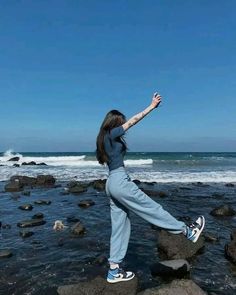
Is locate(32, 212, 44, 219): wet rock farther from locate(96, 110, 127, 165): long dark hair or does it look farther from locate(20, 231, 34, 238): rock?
locate(96, 110, 127, 165): long dark hair

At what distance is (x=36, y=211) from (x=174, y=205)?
543 cm

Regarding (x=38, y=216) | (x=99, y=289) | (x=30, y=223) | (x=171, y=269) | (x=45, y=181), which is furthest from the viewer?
(x=45, y=181)

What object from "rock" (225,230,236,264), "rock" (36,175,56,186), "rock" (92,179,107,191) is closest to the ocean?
"rock" (36,175,56,186)

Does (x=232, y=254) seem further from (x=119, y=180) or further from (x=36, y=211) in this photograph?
(x=36, y=211)

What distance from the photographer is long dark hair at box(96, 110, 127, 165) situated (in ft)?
19.6

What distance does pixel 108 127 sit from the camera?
5.99 metres

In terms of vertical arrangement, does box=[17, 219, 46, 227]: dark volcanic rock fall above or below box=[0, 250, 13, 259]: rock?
above

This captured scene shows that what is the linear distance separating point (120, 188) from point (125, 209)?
1.56 feet

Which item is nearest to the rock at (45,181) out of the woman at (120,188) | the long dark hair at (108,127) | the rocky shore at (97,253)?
the rocky shore at (97,253)

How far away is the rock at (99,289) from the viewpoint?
606 cm

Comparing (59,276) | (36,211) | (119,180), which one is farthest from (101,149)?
(36,211)

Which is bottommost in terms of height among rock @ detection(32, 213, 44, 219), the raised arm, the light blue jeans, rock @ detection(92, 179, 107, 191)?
rock @ detection(32, 213, 44, 219)

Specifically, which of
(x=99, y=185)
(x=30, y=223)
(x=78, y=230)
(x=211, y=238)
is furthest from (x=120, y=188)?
(x=99, y=185)

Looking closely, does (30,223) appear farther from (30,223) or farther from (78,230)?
(78,230)
